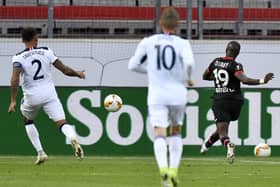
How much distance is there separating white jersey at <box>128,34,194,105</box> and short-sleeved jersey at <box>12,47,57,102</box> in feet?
15.7

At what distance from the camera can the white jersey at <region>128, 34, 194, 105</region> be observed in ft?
37.7

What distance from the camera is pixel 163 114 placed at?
1150 cm

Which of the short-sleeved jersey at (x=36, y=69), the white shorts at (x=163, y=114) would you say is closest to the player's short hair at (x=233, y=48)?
the short-sleeved jersey at (x=36, y=69)

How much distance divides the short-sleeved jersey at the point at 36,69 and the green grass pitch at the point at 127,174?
1397 millimetres

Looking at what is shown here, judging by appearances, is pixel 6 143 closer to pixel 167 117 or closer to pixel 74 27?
pixel 74 27

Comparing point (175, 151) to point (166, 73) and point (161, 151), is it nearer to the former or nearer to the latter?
point (161, 151)

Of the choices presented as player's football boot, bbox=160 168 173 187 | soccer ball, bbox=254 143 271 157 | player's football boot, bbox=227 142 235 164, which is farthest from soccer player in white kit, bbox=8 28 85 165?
soccer ball, bbox=254 143 271 157

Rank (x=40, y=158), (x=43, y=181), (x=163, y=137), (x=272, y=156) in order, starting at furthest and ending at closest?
(x=272, y=156)
(x=40, y=158)
(x=43, y=181)
(x=163, y=137)

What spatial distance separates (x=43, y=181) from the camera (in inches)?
539

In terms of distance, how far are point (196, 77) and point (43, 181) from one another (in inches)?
390

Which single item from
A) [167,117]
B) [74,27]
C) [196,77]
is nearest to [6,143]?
[74,27]

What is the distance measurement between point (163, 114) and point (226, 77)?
672 centimetres

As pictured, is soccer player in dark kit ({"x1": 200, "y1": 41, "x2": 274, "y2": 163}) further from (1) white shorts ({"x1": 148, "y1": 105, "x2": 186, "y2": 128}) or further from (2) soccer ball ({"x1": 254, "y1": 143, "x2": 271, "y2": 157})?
(1) white shorts ({"x1": 148, "y1": 105, "x2": 186, "y2": 128})

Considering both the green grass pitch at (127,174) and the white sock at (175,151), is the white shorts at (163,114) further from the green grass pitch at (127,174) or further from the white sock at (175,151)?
the green grass pitch at (127,174)
